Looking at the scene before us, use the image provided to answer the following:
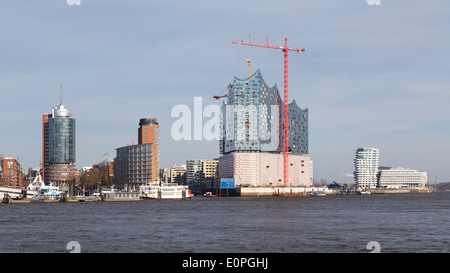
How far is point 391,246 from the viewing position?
128ft

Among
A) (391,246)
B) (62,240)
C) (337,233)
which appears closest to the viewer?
(391,246)

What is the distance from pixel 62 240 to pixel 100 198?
Result: 13042cm

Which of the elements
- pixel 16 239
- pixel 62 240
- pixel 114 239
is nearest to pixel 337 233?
pixel 114 239
